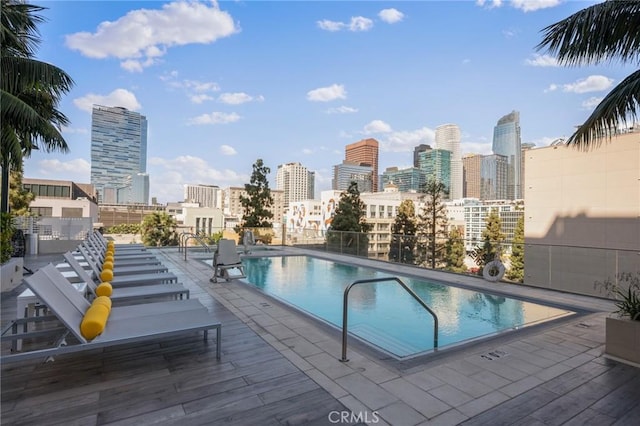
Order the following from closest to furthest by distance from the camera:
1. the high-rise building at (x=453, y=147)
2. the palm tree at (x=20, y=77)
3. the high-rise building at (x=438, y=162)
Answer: the palm tree at (x=20, y=77) → the high-rise building at (x=453, y=147) → the high-rise building at (x=438, y=162)

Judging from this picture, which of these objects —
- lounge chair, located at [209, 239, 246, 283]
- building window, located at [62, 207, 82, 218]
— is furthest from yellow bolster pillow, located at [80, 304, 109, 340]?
building window, located at [62, 207, 82, 218]

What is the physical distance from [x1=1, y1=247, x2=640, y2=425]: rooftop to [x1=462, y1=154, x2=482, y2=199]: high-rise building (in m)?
83.9

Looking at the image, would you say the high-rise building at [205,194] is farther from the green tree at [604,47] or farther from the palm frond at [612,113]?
the palm frond at [612,113]

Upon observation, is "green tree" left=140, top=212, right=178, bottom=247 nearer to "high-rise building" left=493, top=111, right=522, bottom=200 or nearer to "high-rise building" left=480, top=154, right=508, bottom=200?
"high-rise building" left=493, top=111, right=522, bottom=200

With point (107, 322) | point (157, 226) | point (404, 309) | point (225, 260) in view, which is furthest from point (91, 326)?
point (157, 226)

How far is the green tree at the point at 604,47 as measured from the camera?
155 inches

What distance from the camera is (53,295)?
2.98 metres

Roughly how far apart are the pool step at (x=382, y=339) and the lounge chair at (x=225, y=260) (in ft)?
11.5

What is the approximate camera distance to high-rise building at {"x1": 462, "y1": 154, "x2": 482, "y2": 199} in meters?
81.3

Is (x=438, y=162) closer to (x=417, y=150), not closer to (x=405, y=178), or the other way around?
(x=405, y=178)

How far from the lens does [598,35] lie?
165 inches

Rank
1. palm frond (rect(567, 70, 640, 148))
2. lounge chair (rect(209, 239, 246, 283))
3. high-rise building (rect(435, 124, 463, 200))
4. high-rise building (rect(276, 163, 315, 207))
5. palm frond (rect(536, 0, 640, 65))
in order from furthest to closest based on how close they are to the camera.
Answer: high-rise building (rect(276, 163, 315, 207)), high-rise building (rect(435, 124, 463, 200)), lounge chair (rect(209, 239, 246, 283)), palm frond (rect(536, 0, 640, 65)), palm frond (rect(567, 70, 640, 148))

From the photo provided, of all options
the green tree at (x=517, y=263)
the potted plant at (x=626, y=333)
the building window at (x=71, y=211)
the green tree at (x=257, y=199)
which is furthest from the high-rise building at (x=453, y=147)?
the potted plant at (x=626, y=333)

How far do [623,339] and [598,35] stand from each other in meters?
3.55
